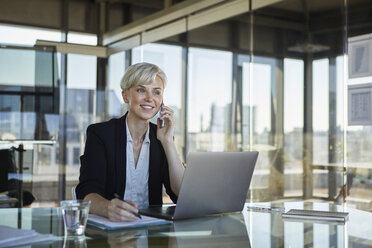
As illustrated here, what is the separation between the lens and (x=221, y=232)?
4.95 feet

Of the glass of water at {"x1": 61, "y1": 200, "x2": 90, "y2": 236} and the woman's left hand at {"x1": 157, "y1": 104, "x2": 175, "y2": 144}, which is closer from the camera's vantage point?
the glass of water at {"x1": 61, "y1": 200, "x2": 90, "y2": 236}

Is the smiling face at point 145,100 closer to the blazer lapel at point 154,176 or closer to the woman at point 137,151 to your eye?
the woman at point 137,151

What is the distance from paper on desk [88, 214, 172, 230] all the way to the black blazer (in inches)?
17.1

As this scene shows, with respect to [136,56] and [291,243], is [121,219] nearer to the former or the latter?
Result: [291,243]

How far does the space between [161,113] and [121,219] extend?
990 mm

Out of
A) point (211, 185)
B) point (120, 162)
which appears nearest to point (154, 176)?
point (120, 162)

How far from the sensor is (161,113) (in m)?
2.48

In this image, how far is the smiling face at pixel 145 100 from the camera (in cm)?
A: 243

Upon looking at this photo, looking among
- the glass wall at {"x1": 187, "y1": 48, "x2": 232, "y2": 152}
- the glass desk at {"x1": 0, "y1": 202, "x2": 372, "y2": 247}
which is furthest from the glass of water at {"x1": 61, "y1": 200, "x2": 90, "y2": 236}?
the glass wall at {"x1": 187, "y1": 48, "x2": 232, "y2": 152}

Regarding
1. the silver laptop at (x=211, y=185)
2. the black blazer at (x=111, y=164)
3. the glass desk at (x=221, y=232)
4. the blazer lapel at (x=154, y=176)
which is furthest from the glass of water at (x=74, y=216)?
the blazer lapel at (x=154, y=176)

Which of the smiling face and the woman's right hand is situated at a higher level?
the smiling face

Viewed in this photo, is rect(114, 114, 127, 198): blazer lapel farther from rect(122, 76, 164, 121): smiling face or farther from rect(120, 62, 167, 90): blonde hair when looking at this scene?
rect(120, 62, 167, 90): blonde hair

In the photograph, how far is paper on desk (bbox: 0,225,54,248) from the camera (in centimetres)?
125

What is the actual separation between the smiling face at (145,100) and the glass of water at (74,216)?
1.08 m
